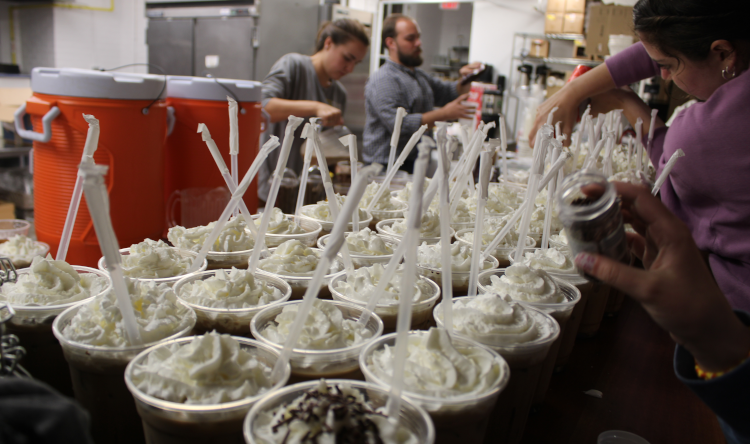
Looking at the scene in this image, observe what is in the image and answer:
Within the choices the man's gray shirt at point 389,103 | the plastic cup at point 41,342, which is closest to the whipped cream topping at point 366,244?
the plastic cup at point 41,342

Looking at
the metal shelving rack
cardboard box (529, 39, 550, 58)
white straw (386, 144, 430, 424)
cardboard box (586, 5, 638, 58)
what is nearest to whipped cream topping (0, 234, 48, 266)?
white straw (386, 144, 430, 424)

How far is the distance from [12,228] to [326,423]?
1.56 metres

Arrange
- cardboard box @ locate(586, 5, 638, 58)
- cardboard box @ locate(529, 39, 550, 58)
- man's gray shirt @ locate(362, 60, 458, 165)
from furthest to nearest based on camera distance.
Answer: cardboard box @ locate(529, 39, 550, 58) → cardboard box @ locate(586, 5, 638, 58) → man's gray shirt @ locate(362, 60, 458, 165)

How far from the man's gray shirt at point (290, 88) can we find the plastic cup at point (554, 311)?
7.56ft

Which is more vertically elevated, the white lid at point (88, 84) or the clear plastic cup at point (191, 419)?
the white lid at point (88, 84)

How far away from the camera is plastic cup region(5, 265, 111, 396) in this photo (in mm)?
903

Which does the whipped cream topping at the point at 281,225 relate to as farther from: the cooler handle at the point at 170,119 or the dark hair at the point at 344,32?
the dark hair at the point at 344,32

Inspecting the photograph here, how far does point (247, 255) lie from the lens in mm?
1320

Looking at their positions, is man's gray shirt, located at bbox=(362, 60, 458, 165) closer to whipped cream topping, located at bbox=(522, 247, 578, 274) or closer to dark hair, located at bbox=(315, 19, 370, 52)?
dark hair, located at bbox=(315, 19, 370, 52)

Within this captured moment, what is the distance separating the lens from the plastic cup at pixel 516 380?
904 mm

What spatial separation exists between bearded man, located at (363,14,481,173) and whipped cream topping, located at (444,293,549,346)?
9.06 feet

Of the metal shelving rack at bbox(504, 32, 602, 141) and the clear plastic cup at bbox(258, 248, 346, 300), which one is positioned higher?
the metal shelving rack at bbox(504, 32, 602, 141)

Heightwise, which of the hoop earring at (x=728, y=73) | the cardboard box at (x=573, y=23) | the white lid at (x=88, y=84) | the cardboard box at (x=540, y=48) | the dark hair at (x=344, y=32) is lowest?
the white lid at (x=88, y=84)

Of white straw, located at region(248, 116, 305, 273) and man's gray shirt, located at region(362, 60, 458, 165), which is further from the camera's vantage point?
man's gray shirt, located at region(362, 60, 458, 165)
